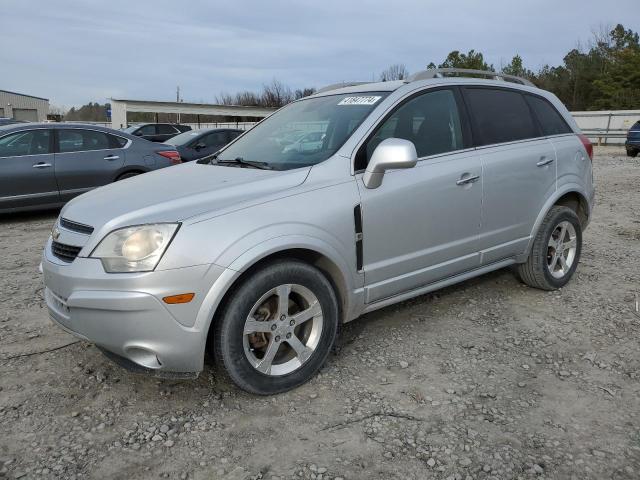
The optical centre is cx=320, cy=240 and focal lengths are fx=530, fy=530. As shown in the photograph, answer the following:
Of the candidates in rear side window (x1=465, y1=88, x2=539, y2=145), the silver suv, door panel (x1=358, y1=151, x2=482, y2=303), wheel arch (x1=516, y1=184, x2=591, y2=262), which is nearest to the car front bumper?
the silver suv

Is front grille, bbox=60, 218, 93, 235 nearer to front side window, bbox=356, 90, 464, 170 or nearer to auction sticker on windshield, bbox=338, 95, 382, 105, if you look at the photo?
front side window, bbox=356, 90, 464, 170

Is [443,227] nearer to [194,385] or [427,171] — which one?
[427,171]

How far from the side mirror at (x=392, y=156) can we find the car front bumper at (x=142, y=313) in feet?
3.68

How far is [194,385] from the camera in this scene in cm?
309

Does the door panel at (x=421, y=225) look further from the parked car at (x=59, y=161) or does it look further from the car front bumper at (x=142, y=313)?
the parked car at (x=59, y=161)

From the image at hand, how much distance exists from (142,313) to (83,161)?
247 inches

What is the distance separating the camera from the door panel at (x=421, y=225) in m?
3.21

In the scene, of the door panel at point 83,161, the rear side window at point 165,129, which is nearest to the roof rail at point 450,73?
the door panel at point 83,161

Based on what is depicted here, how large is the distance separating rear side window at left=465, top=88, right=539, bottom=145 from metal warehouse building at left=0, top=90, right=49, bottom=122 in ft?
196

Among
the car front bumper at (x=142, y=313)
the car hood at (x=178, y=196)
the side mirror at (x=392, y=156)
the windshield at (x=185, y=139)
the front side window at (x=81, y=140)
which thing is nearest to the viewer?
the car front bumper at (x=142, y=313)

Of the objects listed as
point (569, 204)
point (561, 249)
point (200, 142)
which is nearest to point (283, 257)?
point (561, 249)

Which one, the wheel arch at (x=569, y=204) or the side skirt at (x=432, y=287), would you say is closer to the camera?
the side skirt at (x=432, y=287)

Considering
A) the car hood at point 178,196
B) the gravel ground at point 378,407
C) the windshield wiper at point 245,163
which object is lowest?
the gravel ground at point 378,407

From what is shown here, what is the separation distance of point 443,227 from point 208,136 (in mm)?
9871
